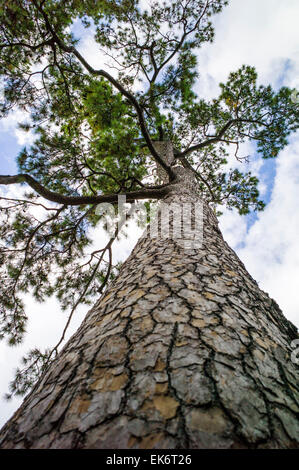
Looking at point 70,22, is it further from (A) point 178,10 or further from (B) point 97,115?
(A) point 178,10

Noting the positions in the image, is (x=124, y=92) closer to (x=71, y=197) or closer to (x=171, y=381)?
(x=71, y=197)

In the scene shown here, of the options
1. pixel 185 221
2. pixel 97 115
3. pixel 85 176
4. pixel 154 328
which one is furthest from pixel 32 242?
pixel 154 328

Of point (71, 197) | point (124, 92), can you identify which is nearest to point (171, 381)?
point (71, 197)

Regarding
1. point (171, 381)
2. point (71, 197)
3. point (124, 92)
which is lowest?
point (171, 381)

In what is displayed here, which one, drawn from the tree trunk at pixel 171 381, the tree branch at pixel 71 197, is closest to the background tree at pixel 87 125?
the tree branch at pixel 71 197

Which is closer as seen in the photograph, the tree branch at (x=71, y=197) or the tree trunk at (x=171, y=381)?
the tree trunk at (x=171, y=381)

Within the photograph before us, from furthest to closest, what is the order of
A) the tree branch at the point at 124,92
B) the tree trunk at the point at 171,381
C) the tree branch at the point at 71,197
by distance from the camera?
1. the tree branch at the point at 124,92
2. the tree branch at the point at 71,197
3. the tree trunk at the point at 171,381

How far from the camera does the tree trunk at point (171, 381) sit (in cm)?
55

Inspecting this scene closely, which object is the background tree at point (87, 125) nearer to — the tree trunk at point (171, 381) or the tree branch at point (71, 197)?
the tree branch at point (71, 197)

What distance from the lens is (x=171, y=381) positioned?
2.17 ft

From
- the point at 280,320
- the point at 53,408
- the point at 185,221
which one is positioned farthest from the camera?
the point at 185,221

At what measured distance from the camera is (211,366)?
71cm

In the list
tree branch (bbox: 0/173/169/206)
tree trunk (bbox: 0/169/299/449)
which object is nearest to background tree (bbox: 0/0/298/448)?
tree branch (bbox: 0/173/169/206)
